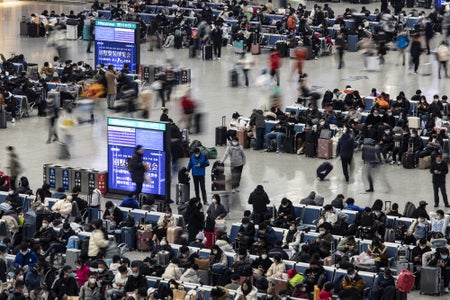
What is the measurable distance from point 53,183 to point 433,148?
34.2ft

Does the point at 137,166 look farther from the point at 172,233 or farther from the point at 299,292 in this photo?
the point at 299,292

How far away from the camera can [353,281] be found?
2762 cm

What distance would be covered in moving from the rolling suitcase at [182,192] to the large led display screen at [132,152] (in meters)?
0.48

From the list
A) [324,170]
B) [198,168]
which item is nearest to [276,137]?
[324,170]

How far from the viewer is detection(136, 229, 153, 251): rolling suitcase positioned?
3181 centimetres

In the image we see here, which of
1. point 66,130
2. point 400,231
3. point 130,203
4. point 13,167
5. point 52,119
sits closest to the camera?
point 400,231

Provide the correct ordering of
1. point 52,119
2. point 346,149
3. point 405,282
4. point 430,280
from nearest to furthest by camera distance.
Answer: point 405,282 < point 430,280 < point 346,149 < point 52,119

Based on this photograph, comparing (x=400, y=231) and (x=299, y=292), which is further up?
(x=400, y=231)

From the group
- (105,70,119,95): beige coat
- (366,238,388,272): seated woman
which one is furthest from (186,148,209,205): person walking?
(105,70,119,95): beige coat

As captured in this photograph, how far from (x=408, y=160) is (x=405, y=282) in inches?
466

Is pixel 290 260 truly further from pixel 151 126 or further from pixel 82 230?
pixel 151 126

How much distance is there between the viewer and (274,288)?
2769 centimetres

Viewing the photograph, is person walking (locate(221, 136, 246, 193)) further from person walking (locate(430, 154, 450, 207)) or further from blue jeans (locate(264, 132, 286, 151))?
person walking (locate(430, 154, 450, 207))

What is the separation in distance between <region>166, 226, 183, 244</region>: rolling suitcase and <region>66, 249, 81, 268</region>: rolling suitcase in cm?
240
